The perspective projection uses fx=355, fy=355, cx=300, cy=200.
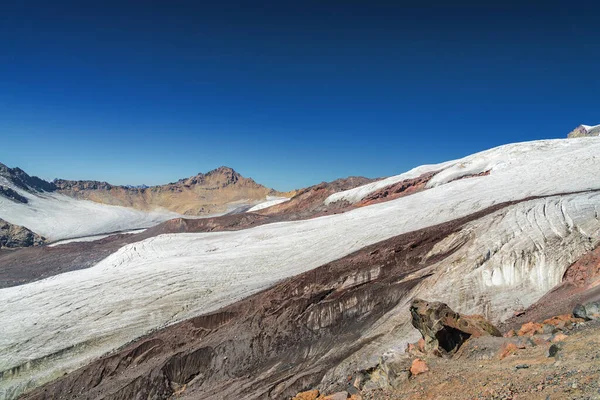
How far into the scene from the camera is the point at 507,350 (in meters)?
7.30

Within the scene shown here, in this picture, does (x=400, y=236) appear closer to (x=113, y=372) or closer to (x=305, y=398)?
(x=305, y=398)

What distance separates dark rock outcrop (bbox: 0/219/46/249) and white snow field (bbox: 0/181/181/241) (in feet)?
30.5

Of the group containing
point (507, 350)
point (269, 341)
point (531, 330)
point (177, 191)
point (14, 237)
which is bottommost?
point (269, 341)

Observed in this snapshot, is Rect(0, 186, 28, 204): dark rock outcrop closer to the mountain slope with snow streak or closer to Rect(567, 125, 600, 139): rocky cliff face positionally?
the mountain slope with snow streak

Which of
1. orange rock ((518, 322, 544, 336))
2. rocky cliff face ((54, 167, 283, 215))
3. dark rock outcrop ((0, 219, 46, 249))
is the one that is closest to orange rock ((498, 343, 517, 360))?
orange rock ((518, 322, 544, 336))

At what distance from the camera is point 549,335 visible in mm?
7434

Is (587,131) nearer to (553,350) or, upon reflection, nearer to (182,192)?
(553,350)

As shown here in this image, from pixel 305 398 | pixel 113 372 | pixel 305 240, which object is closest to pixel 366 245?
pixel 305 240

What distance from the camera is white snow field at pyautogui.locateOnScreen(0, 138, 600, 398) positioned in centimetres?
1514

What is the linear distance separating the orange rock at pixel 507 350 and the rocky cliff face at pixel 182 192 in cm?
11192

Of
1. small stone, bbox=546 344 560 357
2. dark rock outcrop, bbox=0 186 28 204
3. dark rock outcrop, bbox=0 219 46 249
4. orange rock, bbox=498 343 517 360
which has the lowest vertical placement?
orange rock, bbox=498 343 517 360

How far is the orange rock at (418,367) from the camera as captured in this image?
785cm

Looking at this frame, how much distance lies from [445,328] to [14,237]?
65725mm

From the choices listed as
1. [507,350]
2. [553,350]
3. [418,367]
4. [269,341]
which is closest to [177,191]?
[269,341]
